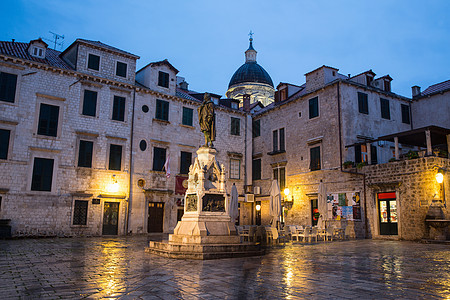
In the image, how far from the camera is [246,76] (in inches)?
2121

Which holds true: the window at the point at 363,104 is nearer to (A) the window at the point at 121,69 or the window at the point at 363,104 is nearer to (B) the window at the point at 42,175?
(A) the window at the point at 121,69

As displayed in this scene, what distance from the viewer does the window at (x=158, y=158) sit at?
26197 millimetres

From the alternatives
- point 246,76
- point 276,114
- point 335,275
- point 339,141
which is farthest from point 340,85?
point 246,76

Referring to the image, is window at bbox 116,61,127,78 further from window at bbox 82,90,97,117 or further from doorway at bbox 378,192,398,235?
doorway at bbox 378,192,398,235

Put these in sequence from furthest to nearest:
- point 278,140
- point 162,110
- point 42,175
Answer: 1. point 278,140
2. point 162,110
3. point 42,175

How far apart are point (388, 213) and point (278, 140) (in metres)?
11.0

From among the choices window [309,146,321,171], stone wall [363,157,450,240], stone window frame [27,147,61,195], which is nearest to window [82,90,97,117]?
stone window frame [27,147,61,195]

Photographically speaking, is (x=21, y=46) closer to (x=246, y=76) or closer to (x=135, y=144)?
(x=135, y=144)

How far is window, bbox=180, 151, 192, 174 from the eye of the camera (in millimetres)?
27453

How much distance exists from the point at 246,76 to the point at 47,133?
1429 inches

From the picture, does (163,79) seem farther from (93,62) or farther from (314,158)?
(314,158)

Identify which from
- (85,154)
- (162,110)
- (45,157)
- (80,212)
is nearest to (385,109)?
(162,110)

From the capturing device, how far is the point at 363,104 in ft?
82.3

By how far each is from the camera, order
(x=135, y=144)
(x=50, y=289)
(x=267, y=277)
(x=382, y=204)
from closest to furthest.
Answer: (x=50, y=289) < (x=267, y=277) < (x=382, y=204) < (x=135, y=144)
